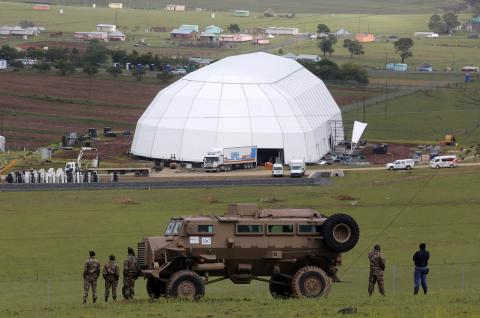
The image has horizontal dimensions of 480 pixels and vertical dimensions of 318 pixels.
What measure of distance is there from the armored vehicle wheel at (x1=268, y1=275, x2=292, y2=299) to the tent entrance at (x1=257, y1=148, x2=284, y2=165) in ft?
209

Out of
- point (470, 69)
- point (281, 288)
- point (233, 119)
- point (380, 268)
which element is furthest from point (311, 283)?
point (470, 69)

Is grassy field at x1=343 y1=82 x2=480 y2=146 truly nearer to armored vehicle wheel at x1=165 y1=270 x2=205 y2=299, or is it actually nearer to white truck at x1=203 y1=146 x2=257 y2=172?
white truck at x1=203 y1=146 x2=257 y2=172

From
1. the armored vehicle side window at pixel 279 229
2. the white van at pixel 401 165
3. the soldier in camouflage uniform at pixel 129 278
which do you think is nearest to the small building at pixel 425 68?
the white van at pixel 401 165

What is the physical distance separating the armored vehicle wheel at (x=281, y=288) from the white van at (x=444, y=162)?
58087 millimetres

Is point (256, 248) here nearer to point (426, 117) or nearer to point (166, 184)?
point (166, 184)

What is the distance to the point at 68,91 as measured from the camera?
14762 cm

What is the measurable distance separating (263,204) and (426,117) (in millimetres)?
57873

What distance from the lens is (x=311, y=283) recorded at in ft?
123

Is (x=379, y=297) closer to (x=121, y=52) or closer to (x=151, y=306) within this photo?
(x=151, y=306)

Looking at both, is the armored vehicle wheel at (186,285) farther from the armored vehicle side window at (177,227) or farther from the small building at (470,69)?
the small building at (470,69)

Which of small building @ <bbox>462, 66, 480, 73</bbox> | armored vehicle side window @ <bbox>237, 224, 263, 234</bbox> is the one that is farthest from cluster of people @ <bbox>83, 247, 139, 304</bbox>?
small building @ <bbox>462, 66, 480, 73</bbox>

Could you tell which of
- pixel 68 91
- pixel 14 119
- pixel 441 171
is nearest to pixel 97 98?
pixel 68 91

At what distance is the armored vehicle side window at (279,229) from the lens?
38.1 m

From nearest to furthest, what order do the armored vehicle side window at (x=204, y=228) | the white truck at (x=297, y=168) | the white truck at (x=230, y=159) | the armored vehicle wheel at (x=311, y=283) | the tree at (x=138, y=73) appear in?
the armored vehicle wheel at (x=311, y=283) < the armored vehicle side window at (x=204, y=228) < the white truck at (x=297, y=168) < the white truck at (x=230, y=159) < the tree at (x=138, y=73)
